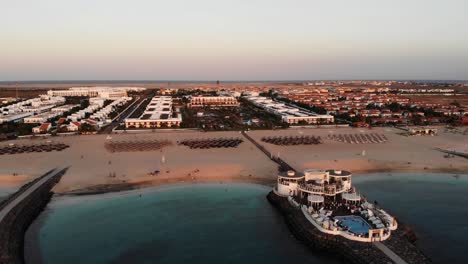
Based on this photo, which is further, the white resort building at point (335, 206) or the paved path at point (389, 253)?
the white resort building at point (335, 206)

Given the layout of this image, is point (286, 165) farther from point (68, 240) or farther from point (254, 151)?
point (68, 240)

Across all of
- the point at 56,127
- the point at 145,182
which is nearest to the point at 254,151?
the point at 145,182

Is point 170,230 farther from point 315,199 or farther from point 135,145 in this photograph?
point 135,145

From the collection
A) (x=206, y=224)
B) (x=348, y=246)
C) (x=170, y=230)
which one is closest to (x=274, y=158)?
(x=206, y=224)

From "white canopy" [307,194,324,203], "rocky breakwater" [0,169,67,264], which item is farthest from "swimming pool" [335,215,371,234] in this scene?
"rocky breakwater" [0,169,67,264]

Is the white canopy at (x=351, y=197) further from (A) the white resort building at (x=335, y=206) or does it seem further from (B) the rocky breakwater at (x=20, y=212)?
(B) the rocky breakwater at (x=20, y=212)

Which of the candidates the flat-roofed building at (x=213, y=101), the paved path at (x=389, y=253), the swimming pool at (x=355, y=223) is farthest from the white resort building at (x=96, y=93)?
the paved path at (x=389, y=253)
